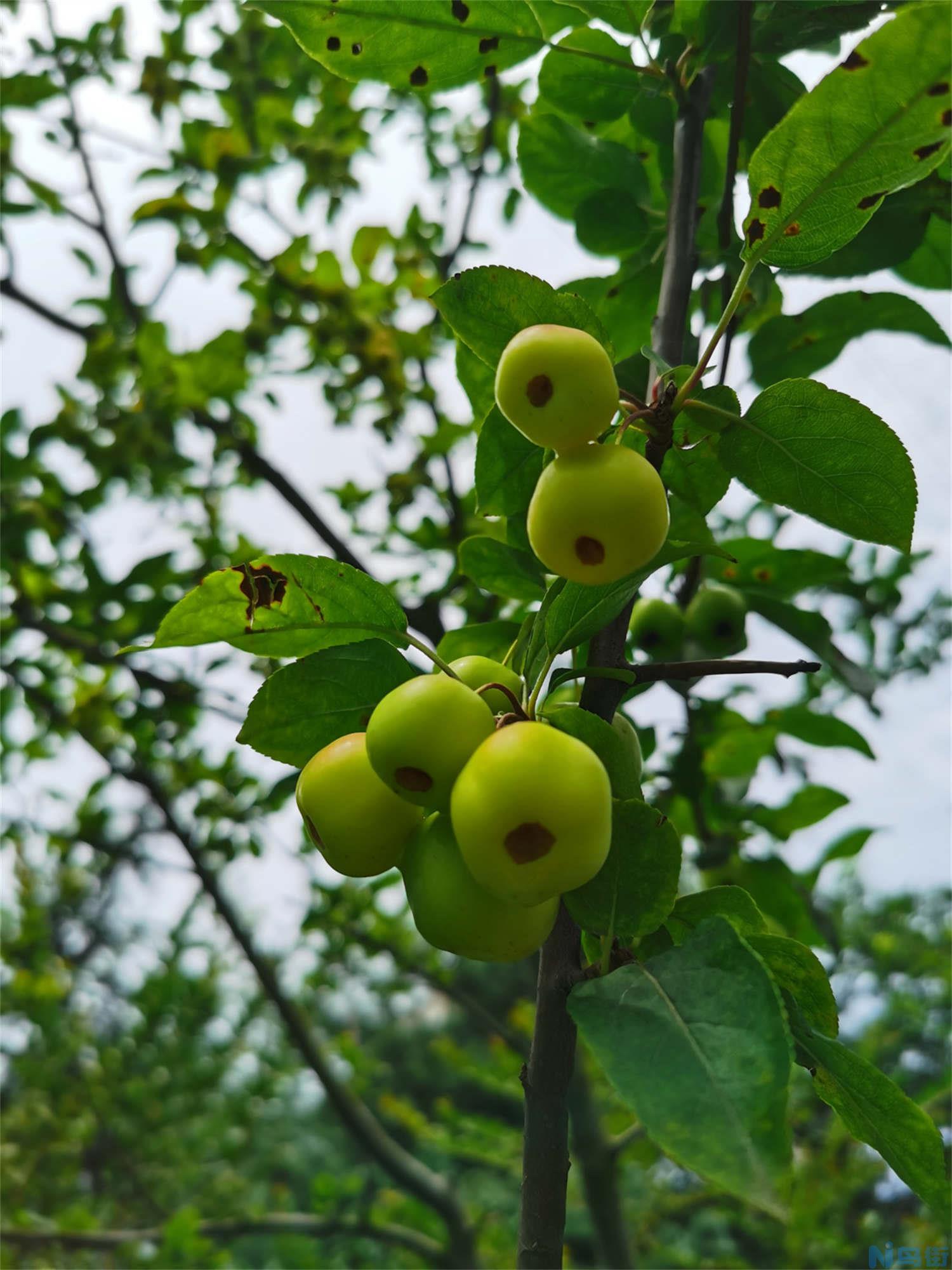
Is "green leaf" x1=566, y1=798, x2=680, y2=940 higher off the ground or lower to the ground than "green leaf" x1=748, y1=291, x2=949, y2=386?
lower

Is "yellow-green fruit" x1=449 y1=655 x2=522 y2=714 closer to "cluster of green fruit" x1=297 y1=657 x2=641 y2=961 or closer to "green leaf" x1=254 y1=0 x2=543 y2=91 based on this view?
"cluster of green fruit" x1=297 y1=657 x2=641 y2=961

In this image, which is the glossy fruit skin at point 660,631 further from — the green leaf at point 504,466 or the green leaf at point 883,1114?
the green leaf at point 883,1114

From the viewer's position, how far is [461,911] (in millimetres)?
510

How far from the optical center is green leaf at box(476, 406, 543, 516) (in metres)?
0.67

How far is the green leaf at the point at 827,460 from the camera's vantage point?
1.89 ft

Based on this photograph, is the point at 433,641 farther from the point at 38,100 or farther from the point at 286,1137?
the point at 286,1137

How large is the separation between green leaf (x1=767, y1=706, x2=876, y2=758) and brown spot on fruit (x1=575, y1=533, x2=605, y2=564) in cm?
75

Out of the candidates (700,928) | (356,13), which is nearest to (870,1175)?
(700,928)

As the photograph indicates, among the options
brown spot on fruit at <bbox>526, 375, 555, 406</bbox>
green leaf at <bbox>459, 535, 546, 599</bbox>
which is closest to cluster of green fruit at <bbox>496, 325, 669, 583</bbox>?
brown spot on fruit at <bbox>526, 375, 555, 406</bbox>

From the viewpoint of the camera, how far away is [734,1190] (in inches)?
14.6

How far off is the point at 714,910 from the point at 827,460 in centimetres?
27

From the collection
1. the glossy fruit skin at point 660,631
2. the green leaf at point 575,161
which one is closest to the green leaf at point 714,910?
the glossy fruit skin at point 660,631

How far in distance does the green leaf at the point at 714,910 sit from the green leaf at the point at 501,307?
1.06 ft

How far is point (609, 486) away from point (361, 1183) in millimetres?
2748
